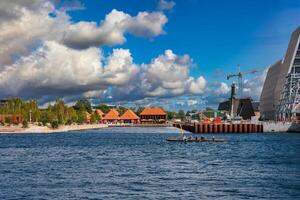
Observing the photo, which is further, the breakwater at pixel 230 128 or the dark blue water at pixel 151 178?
the breakwater at pixel 230 128

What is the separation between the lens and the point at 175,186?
160 ft

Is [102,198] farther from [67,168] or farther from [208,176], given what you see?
[67,168]

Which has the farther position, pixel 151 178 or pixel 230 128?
pixel 230 128

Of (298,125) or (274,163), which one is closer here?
(274,163)

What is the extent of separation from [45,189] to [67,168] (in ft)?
60.7

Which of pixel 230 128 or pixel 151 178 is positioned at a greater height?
pixel 230 128

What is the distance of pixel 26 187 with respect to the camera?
159 ft

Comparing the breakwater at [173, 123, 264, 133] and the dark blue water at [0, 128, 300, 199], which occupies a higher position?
the breakwater at [173, 123, 264, 133]

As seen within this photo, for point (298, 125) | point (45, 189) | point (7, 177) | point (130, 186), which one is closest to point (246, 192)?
point (130, 186)

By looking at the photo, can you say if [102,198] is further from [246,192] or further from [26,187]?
[246,192]

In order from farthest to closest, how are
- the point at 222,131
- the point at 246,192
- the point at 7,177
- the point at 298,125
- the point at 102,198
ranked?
the point at 222,131 < the point at 298,125 < the point at 7,177 < the point at 246,192 < the point at 102,198

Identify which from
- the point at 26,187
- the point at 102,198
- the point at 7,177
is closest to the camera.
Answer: the point at 102,198

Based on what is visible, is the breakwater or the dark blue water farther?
the breakwater

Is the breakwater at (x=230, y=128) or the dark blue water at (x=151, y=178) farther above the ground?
the breakwater at (x=230, y=128)
